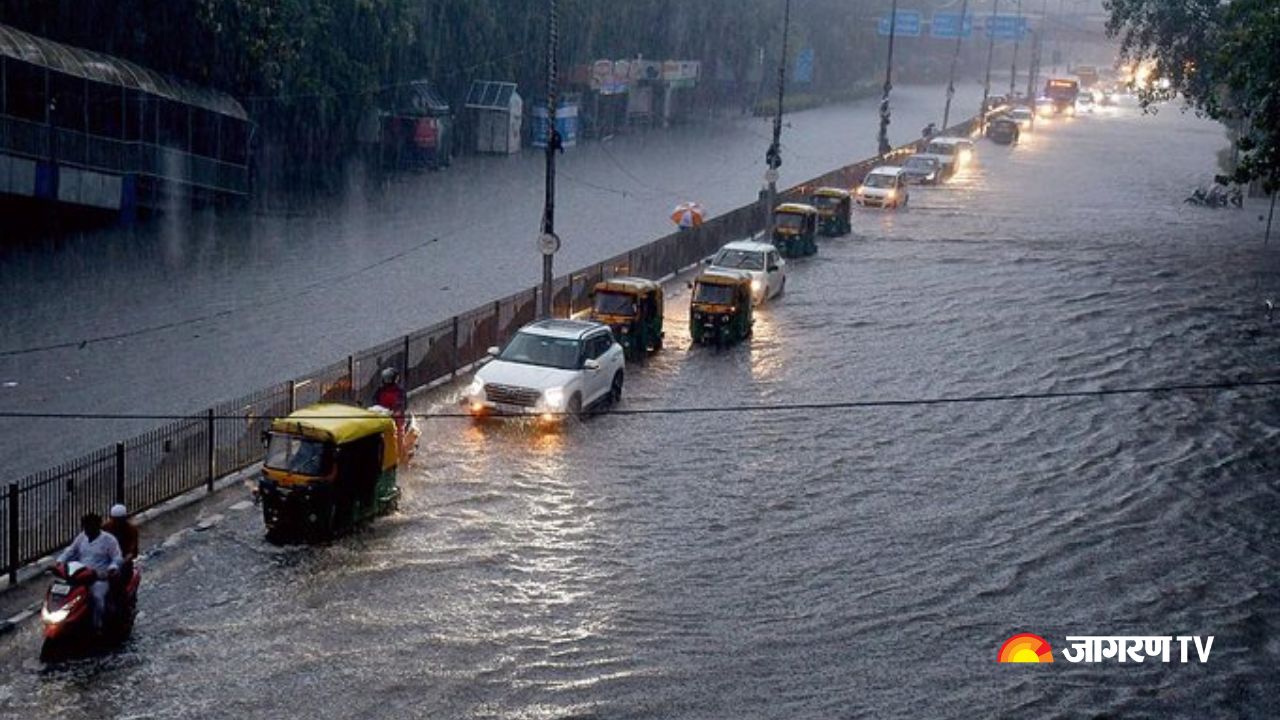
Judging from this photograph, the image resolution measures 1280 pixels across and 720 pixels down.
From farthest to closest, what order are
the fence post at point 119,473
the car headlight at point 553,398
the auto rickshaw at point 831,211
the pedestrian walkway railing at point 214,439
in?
1. the auto rickshaw at point 831,211
2. the car headlight at point 553,398
3. the fence post at point 119,473
4. the pedestrian walkway railing at point 214,439

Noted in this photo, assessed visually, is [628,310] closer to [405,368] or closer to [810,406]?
[405,368]

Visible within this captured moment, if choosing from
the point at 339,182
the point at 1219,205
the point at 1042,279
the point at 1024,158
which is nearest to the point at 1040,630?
the point at 1042,279

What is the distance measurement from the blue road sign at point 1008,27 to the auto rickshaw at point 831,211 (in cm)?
9167

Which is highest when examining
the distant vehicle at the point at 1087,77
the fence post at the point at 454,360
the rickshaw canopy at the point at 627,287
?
the distant vehicle at the point at 1087,77

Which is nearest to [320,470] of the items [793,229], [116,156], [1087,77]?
[793,229]

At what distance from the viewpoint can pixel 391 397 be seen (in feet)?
78.6

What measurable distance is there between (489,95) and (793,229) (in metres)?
35.3

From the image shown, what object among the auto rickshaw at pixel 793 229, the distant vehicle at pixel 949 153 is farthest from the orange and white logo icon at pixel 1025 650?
the distant vehicle at pixel 949 153

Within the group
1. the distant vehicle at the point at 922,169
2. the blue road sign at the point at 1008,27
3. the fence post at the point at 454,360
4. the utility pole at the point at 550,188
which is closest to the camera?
the fence post at the point at 454,360

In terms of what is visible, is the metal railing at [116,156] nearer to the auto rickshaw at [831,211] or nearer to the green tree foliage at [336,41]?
the green tree foliage at [336,41]

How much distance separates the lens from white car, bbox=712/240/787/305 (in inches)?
1586

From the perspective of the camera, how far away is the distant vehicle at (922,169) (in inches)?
2931

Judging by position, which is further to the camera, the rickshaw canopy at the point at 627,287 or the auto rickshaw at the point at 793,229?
the auto rickshaw at the point at 793,229

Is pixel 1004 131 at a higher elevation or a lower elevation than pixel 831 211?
higher
